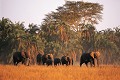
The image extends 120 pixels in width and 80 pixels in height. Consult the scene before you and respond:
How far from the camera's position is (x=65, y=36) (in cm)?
3609

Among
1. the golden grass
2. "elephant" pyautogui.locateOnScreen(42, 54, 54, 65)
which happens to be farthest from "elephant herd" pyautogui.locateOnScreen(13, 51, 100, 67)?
the golden grass

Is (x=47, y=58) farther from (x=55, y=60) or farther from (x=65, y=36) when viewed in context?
(x=65, y=36)

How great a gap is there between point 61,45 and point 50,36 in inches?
70.8

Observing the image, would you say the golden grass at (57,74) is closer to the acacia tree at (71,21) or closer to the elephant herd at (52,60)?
the elephant herd at (52,60)

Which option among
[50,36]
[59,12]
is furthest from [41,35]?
[59,12]

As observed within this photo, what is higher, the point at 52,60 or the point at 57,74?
the point at 52,60

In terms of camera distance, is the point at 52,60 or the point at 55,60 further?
the point at 55,60

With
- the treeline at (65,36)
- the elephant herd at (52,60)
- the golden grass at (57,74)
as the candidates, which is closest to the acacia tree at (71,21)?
the treeline at (65,36)

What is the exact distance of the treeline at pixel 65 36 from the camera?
32.4m

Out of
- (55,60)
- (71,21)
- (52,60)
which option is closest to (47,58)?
(52,60)

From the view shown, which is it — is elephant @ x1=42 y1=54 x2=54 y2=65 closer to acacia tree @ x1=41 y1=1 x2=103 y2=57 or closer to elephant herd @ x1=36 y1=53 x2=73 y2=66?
elephant herd @ x1=36 y1=53 x2=73 y2=66

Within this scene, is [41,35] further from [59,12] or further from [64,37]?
[59,12]

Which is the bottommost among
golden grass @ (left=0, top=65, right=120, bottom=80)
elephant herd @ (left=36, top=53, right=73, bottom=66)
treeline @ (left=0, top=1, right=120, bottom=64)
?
golden grass @ (left=0, top=65, right=120, bottom=80)

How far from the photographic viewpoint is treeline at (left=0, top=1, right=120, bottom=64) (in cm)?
3241
